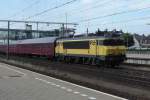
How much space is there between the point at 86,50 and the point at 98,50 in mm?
2913

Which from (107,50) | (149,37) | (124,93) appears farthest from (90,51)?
(149,37)

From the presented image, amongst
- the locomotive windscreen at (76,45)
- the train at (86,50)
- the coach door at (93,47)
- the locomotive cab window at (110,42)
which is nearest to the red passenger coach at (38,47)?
the train at (86,50)

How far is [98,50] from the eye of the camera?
42.7 metres

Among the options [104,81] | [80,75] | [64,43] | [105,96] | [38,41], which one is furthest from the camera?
[38,41]

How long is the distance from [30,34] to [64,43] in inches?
3527

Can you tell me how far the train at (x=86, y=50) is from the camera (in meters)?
42.1

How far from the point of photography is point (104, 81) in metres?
20.8

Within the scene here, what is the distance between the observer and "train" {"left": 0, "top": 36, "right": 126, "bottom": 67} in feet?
138

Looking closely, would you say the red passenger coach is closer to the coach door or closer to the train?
the train

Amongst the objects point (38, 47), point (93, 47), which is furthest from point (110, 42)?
point (38, 47)

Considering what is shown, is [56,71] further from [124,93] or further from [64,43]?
[64,43]

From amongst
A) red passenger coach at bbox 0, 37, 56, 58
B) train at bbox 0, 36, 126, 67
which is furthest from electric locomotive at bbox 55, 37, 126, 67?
red passenger coach at bbox 0, 37, 56, 58

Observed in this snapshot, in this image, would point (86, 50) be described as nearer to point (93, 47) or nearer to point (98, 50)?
point (93, 47)

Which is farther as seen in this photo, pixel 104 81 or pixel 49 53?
pixel 49 53
